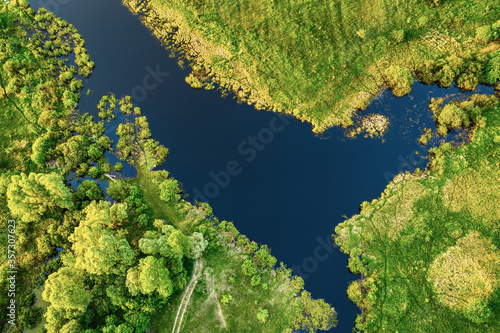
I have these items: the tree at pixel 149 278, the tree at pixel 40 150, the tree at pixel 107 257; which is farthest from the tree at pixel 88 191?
the tree at pixel 149 278

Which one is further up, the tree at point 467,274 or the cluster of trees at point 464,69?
the cluster of trees at point 464,69

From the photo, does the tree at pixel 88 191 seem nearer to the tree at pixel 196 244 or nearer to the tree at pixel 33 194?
the tree at pixel 33 194

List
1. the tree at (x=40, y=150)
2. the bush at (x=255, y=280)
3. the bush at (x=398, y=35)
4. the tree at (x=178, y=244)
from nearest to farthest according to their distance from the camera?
the tree at (x=178, y=244), the bush at (x=255, y=280), the tree at (x=40, y=150), the bush at (x=398, y=35)

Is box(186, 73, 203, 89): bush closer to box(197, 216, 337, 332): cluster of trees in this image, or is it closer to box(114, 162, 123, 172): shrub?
box(114, 162, 123, 172): shrub

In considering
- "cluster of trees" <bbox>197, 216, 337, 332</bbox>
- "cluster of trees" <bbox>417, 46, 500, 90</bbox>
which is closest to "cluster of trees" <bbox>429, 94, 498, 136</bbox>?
"cluster of trees" <bbox>417, 46, 500, 90</bbox>

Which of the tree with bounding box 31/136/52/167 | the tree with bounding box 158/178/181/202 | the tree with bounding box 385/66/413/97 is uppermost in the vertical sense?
the tree with bounding box 385/66/413/97

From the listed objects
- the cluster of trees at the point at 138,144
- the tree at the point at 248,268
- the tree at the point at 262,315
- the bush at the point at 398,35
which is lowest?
the tree at the point at 262,315
